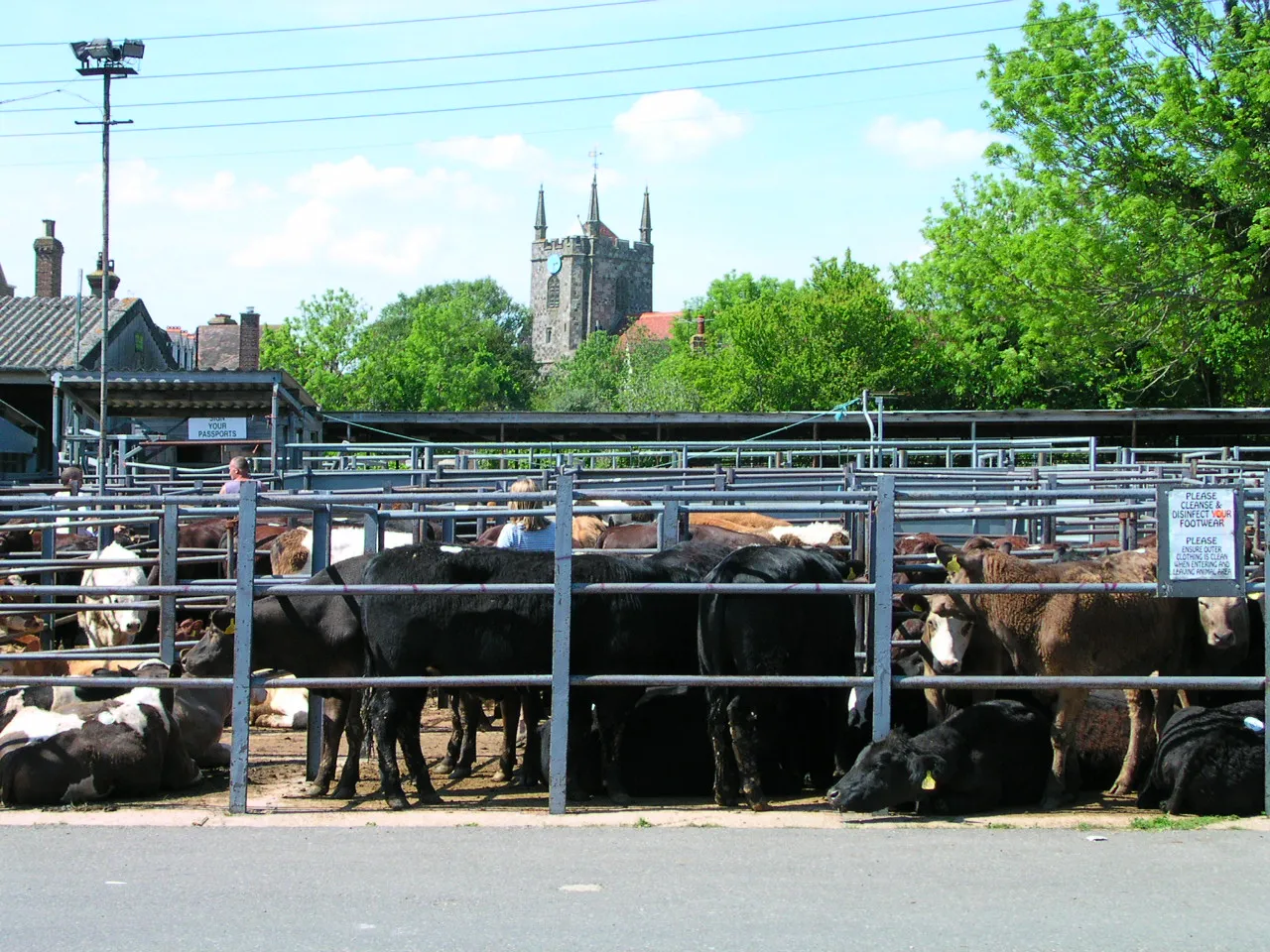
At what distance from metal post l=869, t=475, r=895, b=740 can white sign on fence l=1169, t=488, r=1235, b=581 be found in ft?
4.86

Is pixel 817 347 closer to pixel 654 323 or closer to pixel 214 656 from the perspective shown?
pixel 214 656

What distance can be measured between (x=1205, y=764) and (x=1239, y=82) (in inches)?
669

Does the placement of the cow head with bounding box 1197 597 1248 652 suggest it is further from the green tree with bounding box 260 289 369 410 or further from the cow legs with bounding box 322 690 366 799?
the green tree with bounding box 260 289 369 410

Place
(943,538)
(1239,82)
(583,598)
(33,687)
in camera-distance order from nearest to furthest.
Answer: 1. (583,598)
2. (33,687)
3. (943,538)
4. (1239,82)

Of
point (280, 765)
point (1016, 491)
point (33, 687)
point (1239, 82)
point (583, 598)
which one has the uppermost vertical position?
point (1239, 82)

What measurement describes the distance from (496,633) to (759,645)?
1.45m

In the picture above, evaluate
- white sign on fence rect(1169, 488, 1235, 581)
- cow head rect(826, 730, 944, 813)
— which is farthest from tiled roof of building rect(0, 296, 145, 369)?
white sign on fence rect(1169, 488, 1235, 581)

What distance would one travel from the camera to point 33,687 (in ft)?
27.5

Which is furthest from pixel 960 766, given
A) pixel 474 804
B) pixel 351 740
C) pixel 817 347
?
pixel 817 347

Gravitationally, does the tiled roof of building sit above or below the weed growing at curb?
above

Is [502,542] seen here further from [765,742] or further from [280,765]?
[765,742]

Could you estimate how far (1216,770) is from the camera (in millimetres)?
7023

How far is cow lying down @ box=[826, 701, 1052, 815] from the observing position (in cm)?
700

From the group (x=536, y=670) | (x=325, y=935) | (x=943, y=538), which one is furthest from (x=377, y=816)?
(x=943, y=538)
